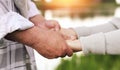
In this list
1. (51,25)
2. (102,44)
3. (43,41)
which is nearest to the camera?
(43,41)

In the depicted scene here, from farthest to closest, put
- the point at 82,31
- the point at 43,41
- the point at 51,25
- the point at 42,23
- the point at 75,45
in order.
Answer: the point at 82,31, the point at 51,25, the point at 42,23, the point at 75,45, the point at 43,41

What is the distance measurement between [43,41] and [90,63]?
125cm

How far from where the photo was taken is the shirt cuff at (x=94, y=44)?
2994 millimetres

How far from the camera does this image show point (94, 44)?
300cm

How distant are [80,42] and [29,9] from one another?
1.16ft

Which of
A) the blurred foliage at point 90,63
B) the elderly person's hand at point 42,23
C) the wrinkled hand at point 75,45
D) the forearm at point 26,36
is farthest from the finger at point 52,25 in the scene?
the blurred foliage at point 90,63

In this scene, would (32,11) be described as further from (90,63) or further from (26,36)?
(90,63)

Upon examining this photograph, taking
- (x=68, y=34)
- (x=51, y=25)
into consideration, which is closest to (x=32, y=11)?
(x=51, y=25)

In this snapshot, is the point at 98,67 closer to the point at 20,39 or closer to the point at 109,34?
the point at 109,34

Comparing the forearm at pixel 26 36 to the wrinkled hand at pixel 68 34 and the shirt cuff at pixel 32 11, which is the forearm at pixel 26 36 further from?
the wrinkled hand at pixel 68 34

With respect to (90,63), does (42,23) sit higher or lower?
higher

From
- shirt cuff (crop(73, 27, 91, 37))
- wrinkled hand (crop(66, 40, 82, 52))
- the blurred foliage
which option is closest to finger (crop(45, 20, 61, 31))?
shirt cuff (crop(73, 27, 91, 37))

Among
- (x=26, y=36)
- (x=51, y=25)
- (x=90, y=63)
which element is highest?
(x=51, y=25)

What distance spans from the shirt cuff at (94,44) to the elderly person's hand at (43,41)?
0.10 meters
